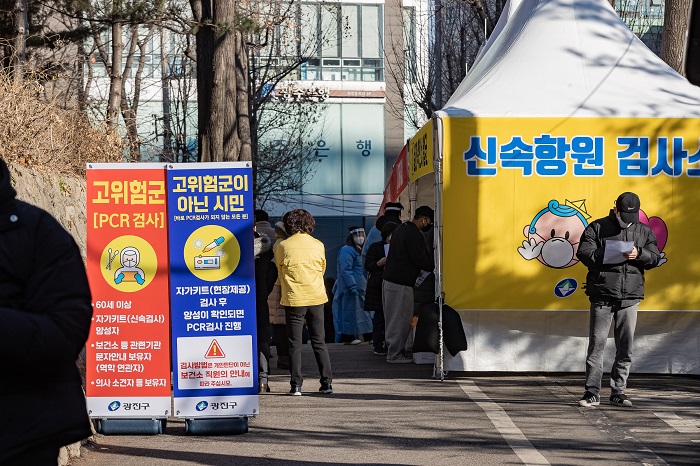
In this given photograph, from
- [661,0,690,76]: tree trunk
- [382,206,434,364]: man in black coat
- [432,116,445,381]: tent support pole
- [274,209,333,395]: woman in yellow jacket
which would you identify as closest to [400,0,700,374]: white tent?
[432,116,445,381]: tent support pole

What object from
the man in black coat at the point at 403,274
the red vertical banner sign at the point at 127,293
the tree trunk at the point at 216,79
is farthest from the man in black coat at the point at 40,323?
the tree trunk at the point at 216,79

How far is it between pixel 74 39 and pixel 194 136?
1959 centimetres

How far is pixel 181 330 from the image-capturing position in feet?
28.4

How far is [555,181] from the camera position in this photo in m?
11.3

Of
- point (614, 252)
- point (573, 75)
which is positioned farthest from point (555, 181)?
point (614, 252)

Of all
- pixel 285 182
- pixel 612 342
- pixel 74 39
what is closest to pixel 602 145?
pixel 612 342

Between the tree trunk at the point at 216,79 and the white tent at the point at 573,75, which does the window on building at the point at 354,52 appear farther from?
the white tent at the point at 573,75

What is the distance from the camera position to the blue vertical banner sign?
8.64m

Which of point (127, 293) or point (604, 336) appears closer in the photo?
point (127, 293)

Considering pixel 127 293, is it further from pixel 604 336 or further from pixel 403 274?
pixel 403 274

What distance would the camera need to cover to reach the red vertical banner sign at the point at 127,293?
335 inches

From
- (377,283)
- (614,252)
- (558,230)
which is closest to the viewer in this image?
(614,252)

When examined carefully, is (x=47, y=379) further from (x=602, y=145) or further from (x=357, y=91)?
(x=357, y=91)

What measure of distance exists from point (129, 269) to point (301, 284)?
8.50 ft
